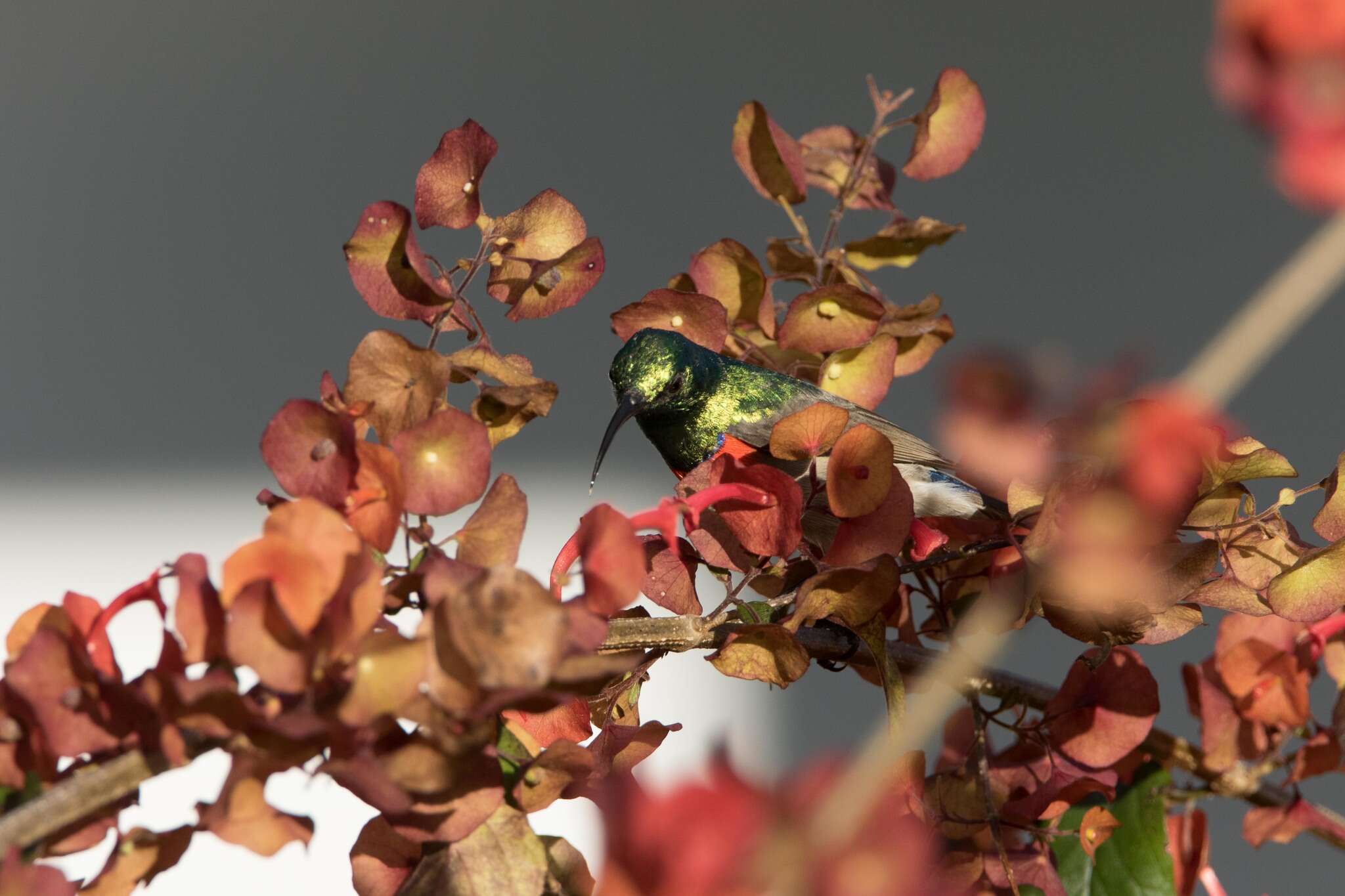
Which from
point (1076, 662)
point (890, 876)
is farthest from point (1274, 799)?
point (890, 876)

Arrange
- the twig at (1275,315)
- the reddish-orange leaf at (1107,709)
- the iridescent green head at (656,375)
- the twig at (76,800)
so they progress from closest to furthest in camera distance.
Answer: the twig at (1275,315) → the twig at (76,800) → the reddish-orange leaf at (1107,709) → the iridescent green head at (656,375)

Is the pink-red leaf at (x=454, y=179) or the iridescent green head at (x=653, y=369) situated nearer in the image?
the pink-red leaf at (x=454, y=179)

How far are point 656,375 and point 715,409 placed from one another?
64 millimetres

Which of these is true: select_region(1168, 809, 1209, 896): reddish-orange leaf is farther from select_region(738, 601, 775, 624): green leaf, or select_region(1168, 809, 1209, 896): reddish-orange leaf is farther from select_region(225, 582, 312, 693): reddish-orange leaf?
select_region(225, 582, 312, 693): reddish-orange leaf

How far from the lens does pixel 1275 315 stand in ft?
0.31

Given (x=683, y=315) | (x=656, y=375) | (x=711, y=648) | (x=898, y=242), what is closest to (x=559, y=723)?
(x=711, y=648)

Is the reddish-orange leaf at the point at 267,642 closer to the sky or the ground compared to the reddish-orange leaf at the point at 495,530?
closer to the sky

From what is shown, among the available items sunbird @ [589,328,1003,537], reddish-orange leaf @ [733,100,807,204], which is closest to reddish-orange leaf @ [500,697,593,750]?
reddish-orange leaf @ [733,100,807,204]

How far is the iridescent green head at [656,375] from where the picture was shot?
811 millimetres

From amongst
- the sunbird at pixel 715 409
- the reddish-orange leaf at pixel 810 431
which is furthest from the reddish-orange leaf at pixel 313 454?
the sunbird at pixel 715 409

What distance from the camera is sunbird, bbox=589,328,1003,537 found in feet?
2.67

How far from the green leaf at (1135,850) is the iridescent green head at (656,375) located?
0.46m

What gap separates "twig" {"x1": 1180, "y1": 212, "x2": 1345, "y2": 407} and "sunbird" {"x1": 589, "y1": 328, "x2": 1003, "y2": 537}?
0.68m

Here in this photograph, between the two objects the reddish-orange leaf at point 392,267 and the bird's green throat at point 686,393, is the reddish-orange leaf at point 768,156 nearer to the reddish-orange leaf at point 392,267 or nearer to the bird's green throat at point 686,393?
the reddish-orange leaf at point 392,267
